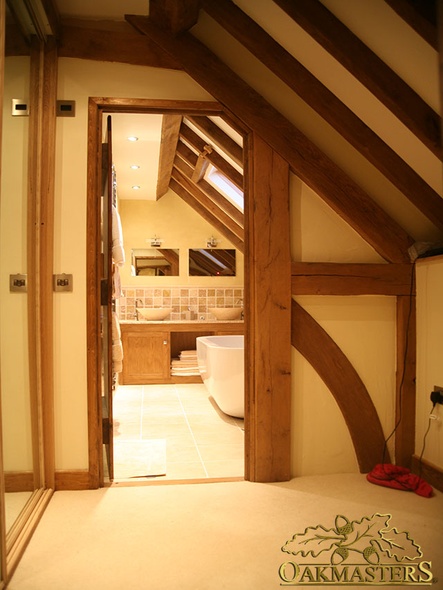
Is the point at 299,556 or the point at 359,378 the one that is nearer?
the point at 299,556

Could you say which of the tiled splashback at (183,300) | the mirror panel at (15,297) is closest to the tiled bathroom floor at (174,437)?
the mirror panel at (15,297)

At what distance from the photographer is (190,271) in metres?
6.59

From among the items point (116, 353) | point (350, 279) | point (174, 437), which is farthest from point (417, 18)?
point (174, 437)

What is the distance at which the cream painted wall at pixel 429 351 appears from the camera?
8.19 feet

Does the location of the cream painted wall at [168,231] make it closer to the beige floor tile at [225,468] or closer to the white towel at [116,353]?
the white towel at [116,353]

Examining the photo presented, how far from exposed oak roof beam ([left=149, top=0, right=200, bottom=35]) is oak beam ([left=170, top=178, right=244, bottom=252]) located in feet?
12.6

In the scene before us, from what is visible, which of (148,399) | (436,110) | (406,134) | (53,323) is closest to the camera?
(436,110)

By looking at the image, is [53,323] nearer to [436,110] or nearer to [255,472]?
[255,472]

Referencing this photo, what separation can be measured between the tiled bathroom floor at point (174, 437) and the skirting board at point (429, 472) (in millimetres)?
1022

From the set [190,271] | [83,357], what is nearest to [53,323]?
[83,357]

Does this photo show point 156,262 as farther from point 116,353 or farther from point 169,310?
point 116,353

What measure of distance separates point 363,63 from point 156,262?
189 inches

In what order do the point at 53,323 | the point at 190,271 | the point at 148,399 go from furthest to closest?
1. the point at 190,271
2. the point at 148,399
3. the point at 53,323

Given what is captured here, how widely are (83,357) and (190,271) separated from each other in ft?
13.7
